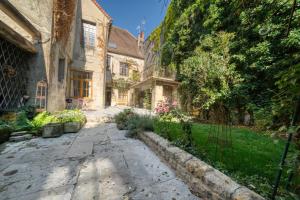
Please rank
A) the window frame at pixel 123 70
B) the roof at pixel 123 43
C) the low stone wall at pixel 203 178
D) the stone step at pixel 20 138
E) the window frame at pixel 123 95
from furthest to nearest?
the roof at pixel 123 43 < the window frame at pixel 123 70 < the window frame at pixel 123 95 < the stone step at pixel 20 138 < the low stone wall at pixel 203 178

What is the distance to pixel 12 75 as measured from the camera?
3969 millimetres

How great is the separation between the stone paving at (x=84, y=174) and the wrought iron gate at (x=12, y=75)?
168 cm

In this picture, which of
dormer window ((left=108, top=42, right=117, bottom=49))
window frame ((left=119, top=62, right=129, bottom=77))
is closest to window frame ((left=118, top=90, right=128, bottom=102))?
window frame ((left=119, top=62, right=129, bottom=77))

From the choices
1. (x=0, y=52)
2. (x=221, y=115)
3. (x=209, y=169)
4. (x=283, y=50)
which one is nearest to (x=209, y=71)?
(x=283, y=50)

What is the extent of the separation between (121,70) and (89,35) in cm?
599

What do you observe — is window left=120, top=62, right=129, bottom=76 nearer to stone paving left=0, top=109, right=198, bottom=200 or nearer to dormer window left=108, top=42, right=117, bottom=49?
dormer window left=108, top=42, right=117, bottom=49

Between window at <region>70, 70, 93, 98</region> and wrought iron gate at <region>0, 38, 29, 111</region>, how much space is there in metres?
4.97

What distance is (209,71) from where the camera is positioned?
6.87 m

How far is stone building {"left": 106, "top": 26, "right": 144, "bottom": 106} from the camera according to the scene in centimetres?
1499

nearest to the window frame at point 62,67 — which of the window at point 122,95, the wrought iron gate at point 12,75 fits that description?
the wrought iron gate at point 12,75

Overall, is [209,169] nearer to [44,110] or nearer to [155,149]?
[155,149]

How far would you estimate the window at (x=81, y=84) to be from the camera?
9.40 m

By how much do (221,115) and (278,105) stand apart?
1905 millimetres

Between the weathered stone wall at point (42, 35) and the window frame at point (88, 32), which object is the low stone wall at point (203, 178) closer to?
the weathered stone wall at point (42, 35)
